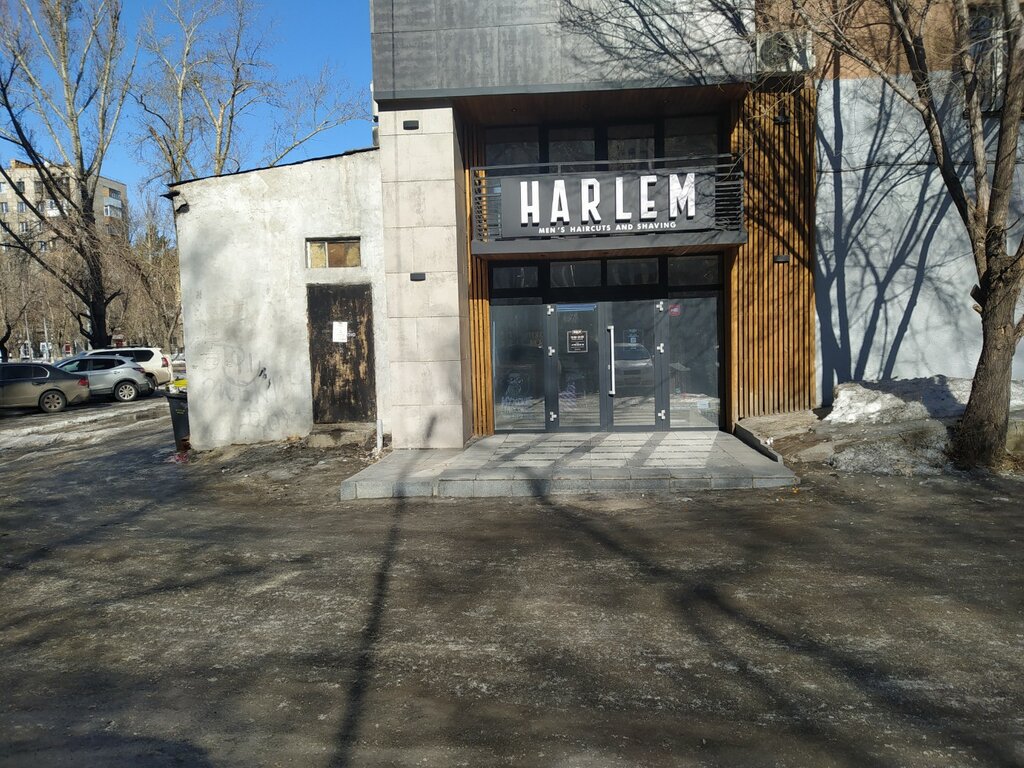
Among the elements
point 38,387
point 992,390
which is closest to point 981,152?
point 992,390

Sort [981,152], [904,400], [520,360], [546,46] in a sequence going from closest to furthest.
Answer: [981,152] < [904,400] < [546,46] < [520,360]

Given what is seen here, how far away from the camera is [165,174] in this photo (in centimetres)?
3178

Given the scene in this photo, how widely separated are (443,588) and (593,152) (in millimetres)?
8797

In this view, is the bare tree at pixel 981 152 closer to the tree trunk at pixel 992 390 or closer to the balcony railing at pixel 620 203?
the tree trunk at pixel 992 390

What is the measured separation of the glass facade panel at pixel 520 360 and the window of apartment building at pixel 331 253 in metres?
2.44

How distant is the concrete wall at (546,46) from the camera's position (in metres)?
11.1

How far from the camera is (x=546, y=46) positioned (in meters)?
11.2

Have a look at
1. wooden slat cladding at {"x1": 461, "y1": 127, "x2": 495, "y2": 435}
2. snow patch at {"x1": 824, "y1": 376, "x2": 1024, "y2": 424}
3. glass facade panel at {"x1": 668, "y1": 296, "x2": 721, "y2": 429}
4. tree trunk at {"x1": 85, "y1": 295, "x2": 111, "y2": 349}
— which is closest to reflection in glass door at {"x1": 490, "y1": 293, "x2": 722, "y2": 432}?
glass facade panel at {"x1": 668, "y1": 296, "x2": 721, "y2": 429}

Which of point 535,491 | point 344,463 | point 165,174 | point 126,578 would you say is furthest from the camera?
point 165,174

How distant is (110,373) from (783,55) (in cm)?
2229

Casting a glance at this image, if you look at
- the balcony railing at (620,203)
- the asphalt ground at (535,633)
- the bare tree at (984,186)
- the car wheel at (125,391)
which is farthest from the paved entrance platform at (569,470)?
the car wheel at (125,391)

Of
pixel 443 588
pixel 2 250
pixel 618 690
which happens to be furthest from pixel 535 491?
pixel 2 250

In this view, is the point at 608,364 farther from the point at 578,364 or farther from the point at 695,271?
the point at 695,271

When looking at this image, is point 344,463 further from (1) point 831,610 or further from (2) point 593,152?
(1) point 831,610
